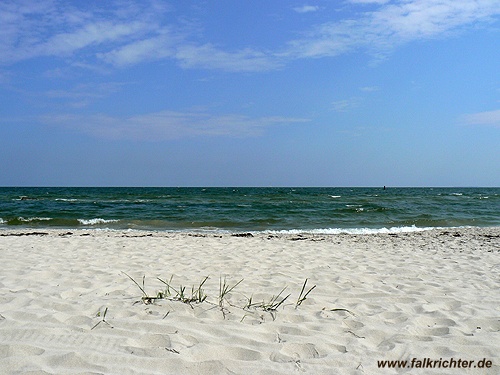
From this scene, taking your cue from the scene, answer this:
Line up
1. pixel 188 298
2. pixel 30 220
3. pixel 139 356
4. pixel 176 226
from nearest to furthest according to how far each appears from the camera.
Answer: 1. pixel 139 356
2. pixel 188 298
3. pixel 176 226
4. pixel 30 220

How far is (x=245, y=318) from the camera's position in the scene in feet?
11.1

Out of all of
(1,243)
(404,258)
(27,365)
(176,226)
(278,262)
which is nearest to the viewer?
(27,365)

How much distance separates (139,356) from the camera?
2.61 meters

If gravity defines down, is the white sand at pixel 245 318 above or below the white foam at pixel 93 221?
above

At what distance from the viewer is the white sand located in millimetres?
2572

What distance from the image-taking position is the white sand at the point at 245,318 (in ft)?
8.44

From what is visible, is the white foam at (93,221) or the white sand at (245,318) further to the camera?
the white foam at (93,221)

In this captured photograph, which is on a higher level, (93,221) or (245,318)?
(245,318)

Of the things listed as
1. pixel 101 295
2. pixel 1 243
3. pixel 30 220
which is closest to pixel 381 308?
pixel 101 295

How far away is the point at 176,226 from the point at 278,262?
33.3 ft

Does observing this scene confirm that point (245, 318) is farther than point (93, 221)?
No

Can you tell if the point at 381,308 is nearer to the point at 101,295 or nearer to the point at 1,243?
the point at 101,295

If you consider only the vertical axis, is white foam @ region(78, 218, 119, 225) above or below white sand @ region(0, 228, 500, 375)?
below

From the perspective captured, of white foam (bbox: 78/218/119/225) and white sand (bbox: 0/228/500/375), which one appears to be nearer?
white sand (bbox: 0/228/500/375)
